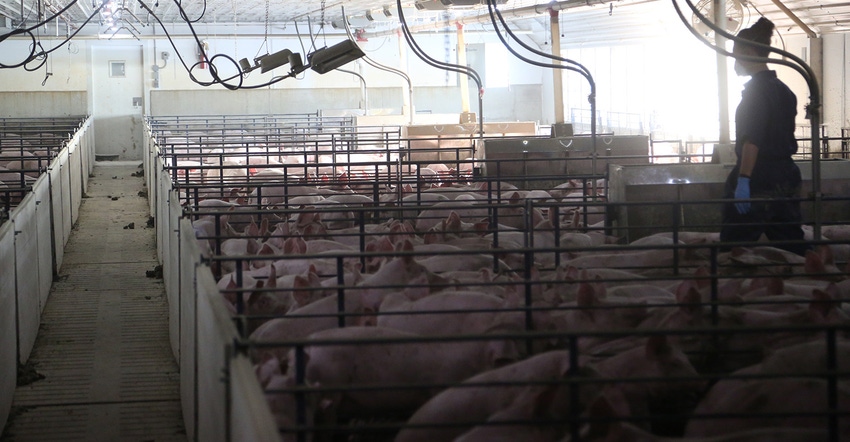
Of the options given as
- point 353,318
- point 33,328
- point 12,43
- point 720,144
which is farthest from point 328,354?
point 12,43

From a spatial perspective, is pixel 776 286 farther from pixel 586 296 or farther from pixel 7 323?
pixel 7 323

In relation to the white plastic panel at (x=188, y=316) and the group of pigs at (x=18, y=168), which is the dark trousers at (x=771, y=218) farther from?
the group of pigs at (x=18, y=168)

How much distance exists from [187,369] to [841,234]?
3657 mm

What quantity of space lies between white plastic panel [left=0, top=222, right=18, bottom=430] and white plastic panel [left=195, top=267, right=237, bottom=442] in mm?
1460

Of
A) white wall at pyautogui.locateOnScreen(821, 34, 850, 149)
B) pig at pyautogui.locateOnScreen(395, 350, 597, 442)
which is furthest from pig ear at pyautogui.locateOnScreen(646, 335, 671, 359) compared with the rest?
white wall at pyautogui.locateOnScreen(821, 34, 850, 149)

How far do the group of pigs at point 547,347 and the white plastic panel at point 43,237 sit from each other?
2.23m

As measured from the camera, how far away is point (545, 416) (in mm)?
2516

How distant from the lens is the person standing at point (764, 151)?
5.07m

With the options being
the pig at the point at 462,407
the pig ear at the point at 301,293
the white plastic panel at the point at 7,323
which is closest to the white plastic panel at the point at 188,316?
the pig ear at the point at 301,293

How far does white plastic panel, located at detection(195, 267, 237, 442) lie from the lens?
8.61ft

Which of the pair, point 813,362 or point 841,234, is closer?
point 813,362

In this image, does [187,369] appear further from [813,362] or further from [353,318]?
[813,362]

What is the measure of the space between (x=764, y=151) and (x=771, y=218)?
13.8 inches

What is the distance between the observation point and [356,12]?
794 inches
